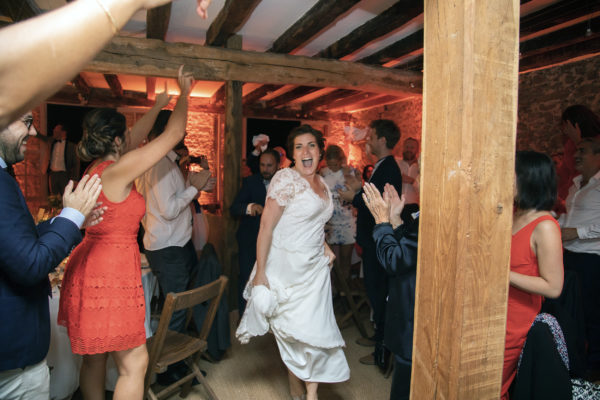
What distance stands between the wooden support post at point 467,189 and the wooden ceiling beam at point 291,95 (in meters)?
6.57

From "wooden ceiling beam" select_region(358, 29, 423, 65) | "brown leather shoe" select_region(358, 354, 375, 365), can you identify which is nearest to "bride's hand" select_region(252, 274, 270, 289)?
"brown leather shoe" select_region(358, 354, 375, 365)

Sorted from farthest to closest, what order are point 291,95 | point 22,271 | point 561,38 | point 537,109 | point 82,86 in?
point 291,95, point 82,86, point 537,109, point 561,38, point 22,271

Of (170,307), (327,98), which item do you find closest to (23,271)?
(170,307)

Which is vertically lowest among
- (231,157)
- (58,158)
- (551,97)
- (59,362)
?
(59,362)

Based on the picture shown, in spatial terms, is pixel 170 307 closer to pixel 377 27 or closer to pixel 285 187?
pixel 285 187

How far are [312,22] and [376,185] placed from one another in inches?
70.9

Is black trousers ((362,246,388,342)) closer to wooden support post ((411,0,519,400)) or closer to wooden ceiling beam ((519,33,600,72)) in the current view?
wooden support post ((411,0,519,400))

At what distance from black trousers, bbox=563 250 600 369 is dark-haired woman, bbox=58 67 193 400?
10.8 feet

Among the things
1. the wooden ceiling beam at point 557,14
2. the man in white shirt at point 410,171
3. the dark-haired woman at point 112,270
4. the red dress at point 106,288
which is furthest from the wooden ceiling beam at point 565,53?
the red dress at point 106,288

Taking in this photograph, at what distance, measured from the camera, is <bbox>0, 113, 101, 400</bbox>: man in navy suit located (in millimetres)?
1230

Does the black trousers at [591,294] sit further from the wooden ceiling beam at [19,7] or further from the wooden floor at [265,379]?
the wooden ceiling beam at [19,7]

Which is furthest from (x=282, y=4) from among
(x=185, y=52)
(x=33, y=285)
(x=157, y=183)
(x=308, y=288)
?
(x=33, y=285)

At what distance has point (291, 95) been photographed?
8.39m

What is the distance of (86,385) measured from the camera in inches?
79.0
